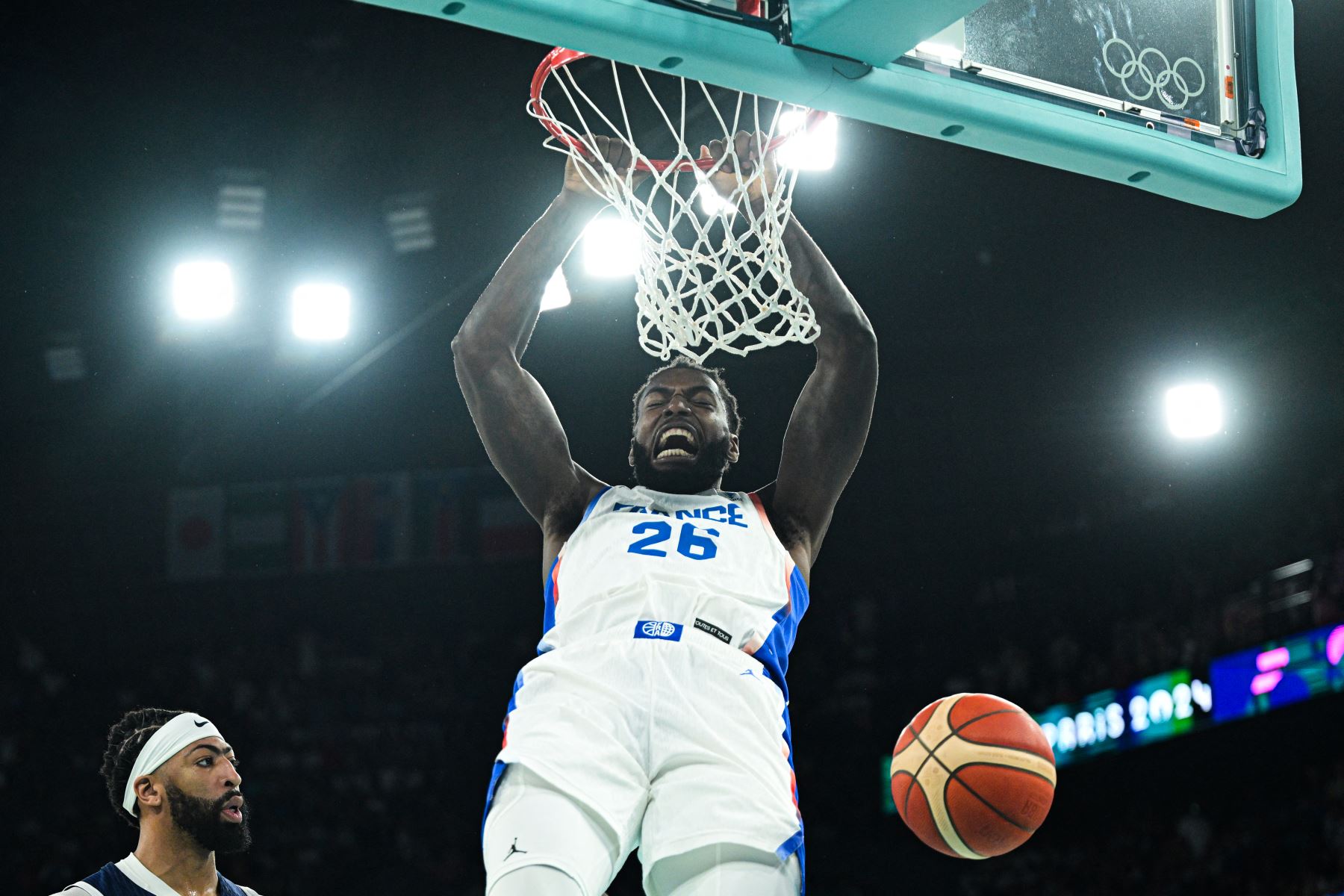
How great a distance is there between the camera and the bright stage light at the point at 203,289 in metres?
9.66

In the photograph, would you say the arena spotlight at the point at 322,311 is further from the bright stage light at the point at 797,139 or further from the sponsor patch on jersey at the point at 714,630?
the sponsor patch on jersey at the point at 714,630

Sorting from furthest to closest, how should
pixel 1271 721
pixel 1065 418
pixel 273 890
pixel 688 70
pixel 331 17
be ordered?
1. pixel 1065 418
2. pixel 1271 721
3. pixel 273 890
4. pixel 331 17
5. pixel 688 70

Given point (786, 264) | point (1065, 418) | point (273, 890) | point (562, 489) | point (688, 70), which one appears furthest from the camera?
point (1065, 418)

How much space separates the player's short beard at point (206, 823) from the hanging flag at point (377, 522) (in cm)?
725

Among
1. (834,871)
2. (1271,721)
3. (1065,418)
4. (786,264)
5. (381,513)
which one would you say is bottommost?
(834,871)

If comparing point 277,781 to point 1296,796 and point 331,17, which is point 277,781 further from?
point 1296,796

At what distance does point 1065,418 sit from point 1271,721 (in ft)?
9.22

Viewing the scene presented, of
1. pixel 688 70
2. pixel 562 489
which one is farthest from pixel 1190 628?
pixel 688 70

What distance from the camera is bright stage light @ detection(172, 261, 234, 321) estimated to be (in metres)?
9.66

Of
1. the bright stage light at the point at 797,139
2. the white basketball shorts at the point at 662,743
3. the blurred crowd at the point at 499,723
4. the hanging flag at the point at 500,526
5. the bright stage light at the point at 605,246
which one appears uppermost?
the bright stage light at the point at 797,139

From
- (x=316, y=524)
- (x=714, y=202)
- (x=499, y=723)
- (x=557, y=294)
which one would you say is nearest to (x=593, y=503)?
(x=714, y=202)

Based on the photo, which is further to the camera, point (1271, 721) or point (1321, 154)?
point (1271, 721)

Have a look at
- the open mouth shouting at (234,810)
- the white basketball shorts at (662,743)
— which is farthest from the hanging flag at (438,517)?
the white basketball shorts at (662,743)

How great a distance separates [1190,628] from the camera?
1108 cm
